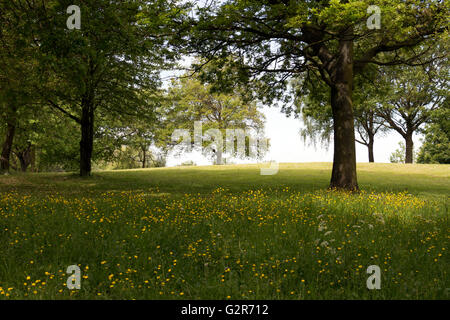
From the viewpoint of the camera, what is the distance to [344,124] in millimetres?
14180

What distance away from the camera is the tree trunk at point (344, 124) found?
14070mm

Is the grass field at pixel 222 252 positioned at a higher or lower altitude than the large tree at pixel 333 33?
lower

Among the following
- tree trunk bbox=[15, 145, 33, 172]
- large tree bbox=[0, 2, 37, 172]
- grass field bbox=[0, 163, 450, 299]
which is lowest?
grass field bbox=[0, 163, 450, 299]

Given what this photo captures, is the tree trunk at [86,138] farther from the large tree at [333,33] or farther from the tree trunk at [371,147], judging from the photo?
the tree trunk at [371,147]

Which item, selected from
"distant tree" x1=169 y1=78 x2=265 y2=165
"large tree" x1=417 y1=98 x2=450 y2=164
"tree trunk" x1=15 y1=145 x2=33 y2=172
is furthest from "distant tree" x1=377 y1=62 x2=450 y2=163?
"tree trunk" x1=15 y1=145 x2=33 y2=172

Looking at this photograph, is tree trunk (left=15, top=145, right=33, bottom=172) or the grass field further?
tree trunk (left=15, top=145, right=33, bottom=172)

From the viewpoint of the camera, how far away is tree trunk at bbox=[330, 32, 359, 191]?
46.2ft

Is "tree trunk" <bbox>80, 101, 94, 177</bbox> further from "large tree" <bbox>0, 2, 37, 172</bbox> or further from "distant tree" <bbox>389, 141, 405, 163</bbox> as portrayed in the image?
"distant tree" <bbox>389, 141, 405, 163</bbox>

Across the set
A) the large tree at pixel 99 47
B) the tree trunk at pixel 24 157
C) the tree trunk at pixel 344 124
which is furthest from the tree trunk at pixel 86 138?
→ the tree trunk at pixel 24 157

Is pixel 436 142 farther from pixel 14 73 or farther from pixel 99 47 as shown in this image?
pixel 14 73

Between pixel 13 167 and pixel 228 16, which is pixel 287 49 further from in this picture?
pixel 13 167

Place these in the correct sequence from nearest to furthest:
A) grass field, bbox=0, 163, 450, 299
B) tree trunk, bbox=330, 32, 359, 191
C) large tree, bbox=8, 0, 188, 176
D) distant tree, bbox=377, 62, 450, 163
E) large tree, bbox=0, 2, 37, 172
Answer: grass field, bbox=0, 163, 450, 299, large tree, bbox=8, 0, 188, 176, large tree, bbox=0, 2, 37, 172, tree trunk, bbox=330, 32, 359, 191, distant tree, bbox=377, 62, 450, 163

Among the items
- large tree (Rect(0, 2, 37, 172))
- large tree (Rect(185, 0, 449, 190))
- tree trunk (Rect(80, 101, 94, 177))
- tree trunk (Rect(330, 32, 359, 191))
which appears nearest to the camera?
large tree (Rect(185, 0, 449, 190))
